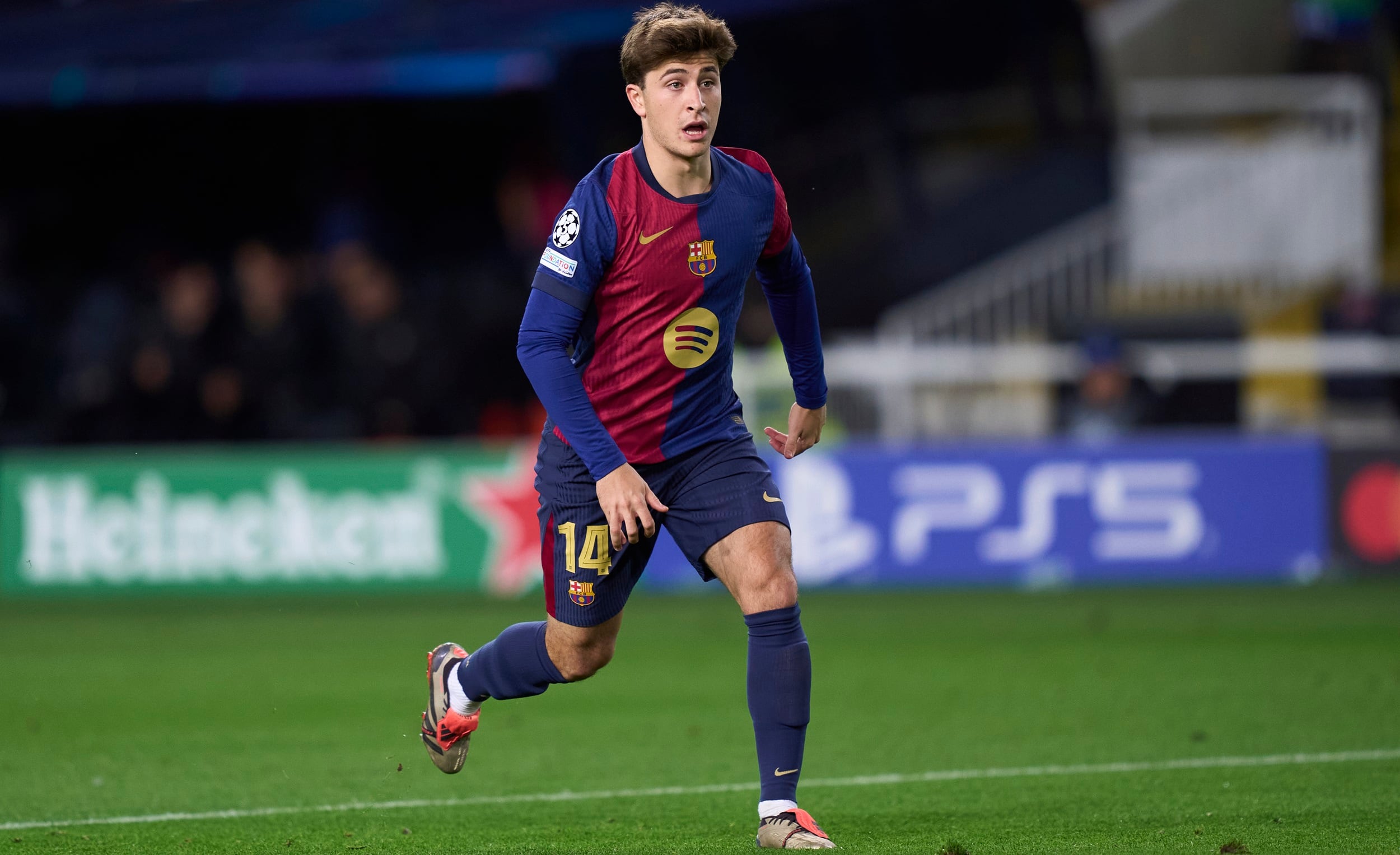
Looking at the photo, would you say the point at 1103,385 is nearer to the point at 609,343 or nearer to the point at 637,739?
the point at 637,739

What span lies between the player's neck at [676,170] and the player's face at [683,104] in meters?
0.03

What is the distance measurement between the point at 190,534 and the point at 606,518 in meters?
9.00

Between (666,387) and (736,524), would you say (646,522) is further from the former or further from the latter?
(666,387)

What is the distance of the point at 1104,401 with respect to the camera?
45.7 feet

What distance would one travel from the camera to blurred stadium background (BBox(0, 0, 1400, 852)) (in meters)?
13.5

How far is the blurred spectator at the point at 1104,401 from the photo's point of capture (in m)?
13.9

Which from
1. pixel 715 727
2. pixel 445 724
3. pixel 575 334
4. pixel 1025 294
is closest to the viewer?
pixel 575 334

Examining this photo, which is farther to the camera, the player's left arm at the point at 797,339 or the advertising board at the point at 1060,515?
the advertising board at the point at 1060,515

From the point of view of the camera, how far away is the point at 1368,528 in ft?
44.5

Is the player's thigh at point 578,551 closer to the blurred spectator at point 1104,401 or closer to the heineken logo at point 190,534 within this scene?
the heineken logo at point 190,534

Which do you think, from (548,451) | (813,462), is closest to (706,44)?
(548,451)

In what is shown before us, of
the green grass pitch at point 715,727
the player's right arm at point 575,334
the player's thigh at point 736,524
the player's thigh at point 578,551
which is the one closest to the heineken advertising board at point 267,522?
the green grass pitch at point 715,727

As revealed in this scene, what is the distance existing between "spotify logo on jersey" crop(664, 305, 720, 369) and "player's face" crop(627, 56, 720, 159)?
0.44 meters

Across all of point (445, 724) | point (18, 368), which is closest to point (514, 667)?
point (445, 724)
